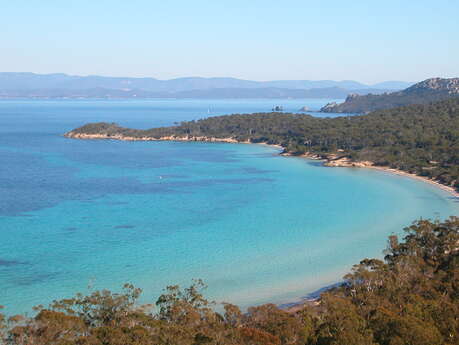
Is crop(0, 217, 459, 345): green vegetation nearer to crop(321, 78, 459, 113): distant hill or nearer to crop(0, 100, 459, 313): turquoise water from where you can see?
crop(0, 100, 459, 313): turquoise water

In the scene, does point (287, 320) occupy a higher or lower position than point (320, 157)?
higher

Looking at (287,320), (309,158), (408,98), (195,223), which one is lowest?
(195,223)

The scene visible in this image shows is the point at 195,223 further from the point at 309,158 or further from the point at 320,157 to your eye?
the point at 320,157

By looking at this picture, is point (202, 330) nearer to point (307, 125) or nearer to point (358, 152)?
point (358, 152)

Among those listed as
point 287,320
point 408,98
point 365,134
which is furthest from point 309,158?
point 408,98

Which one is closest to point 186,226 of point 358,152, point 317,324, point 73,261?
point 73,261

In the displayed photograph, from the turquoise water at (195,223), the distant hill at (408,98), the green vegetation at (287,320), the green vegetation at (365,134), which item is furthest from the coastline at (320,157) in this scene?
the distant hill at (408,98)

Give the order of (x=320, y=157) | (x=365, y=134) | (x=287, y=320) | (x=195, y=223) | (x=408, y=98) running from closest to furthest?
(x=287, y=320), (x=195, y=223), (x=320, y=157), (x=365, y=134), (x=408, y=98)
